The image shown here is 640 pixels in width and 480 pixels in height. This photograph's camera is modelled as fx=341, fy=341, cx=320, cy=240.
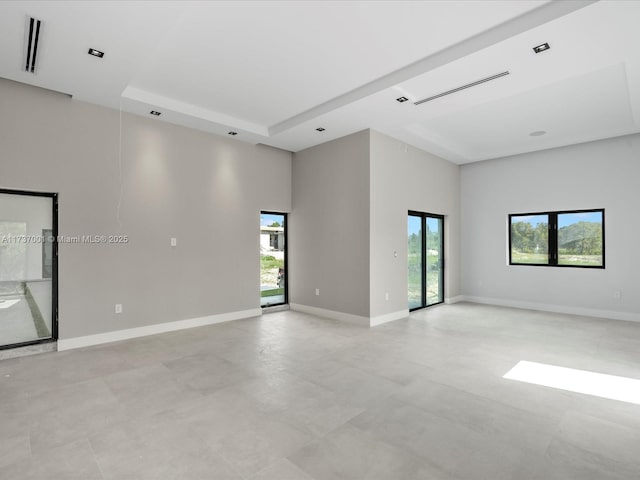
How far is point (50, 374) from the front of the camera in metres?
3.57

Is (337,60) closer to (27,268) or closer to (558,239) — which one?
(27,268)

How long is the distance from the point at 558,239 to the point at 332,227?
15.5ft

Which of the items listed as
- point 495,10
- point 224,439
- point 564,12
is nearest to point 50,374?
point 224,439

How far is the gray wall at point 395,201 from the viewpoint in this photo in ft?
19.1

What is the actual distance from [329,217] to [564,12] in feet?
Result: 14.1

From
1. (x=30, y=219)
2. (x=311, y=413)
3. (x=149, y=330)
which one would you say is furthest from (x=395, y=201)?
(x=30, y=219)

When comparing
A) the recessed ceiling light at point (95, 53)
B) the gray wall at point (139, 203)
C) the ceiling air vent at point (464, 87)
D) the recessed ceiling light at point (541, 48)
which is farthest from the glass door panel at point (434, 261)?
the recessed ceiling light at point (95, 53)

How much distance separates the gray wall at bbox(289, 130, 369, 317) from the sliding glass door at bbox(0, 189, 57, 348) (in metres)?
3.98

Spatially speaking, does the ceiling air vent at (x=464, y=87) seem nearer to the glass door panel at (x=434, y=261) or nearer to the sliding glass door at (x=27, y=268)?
the glass door panel at (x=434, y=261)

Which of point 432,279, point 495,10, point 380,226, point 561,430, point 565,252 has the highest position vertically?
point 495,10

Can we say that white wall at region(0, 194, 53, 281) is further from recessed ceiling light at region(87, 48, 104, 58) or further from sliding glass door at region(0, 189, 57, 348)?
recessed ceiling light at region(87, 48, 104, 58)

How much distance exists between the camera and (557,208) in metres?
6.95

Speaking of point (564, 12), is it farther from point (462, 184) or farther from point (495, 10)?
point (462, 184)

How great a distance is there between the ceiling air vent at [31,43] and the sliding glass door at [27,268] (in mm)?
1541
